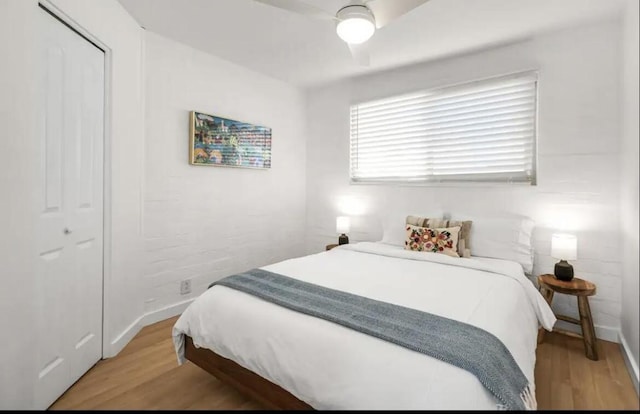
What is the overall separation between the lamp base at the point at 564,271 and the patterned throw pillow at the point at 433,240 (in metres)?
0.69

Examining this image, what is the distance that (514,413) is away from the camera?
96 centimetres

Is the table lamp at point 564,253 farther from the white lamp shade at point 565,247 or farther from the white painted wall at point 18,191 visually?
the white painted wall at point 18,191

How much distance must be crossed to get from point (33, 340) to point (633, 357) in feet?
10.6

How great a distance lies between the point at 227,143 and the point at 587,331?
3.29 meters

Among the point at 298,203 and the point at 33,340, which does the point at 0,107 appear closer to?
the point at 33,340

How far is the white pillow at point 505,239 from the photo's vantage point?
2459 millimetres

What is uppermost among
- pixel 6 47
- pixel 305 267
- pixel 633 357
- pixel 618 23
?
pixel 618 23

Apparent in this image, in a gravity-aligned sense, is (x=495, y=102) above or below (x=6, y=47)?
above

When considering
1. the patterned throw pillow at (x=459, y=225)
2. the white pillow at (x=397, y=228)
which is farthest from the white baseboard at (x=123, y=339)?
the patterned throw pillow at (x=459, y=225)

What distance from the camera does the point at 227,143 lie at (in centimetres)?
316

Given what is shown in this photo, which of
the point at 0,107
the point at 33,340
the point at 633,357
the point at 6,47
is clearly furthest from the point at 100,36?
the point at 633,357

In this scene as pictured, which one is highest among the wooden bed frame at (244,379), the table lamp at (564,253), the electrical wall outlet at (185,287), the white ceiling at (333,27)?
the white ceiling at (333,27)

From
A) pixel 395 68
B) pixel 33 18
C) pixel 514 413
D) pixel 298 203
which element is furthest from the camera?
pixel 298 203

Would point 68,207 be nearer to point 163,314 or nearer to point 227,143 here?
point 163,314
